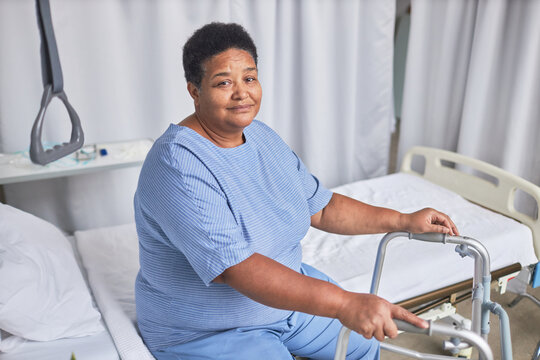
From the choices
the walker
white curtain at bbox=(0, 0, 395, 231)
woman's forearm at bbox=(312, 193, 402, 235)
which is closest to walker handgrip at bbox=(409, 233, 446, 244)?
the walker

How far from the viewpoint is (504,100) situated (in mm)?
3057

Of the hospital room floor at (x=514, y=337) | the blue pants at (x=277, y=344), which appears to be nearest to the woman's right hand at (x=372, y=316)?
the blue pants at (x=277, y=344)

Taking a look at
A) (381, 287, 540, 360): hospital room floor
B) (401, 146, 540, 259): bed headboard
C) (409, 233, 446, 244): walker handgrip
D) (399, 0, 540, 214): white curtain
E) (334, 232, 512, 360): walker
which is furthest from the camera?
(399, 0, 540, 214): white curtain

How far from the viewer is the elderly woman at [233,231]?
1.10 m

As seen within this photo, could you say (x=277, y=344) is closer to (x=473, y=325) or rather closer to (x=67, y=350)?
(x=473, y=325)

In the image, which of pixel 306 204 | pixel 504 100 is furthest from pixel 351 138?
pixel 306 204

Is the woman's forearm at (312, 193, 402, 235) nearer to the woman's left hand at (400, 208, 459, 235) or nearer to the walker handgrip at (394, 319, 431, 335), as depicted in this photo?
the woman's left hand at (400, 208, 459, 235)

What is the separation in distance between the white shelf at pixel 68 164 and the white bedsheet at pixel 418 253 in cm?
91

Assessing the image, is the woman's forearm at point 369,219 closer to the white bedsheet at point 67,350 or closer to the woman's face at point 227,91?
the woman's face at point 227,91

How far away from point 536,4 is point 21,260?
9.35 feet

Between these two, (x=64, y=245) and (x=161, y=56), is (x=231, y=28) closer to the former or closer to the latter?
(x=64, y=245)

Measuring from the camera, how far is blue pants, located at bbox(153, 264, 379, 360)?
131cm

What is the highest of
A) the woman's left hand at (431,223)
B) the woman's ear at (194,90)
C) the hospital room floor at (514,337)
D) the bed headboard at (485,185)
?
the woman's ear at (194,90)

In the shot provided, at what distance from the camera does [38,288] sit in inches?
57.7
